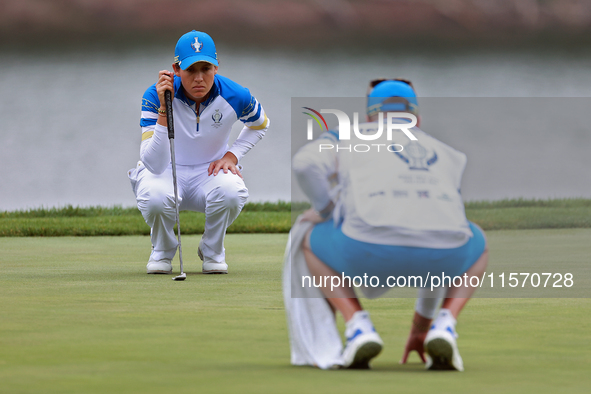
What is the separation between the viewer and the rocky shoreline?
12.7 metres

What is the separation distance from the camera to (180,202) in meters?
5.54

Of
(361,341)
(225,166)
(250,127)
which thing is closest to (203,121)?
(225,166)

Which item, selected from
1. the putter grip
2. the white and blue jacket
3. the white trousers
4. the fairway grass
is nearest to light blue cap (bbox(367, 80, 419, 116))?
the fairway grass

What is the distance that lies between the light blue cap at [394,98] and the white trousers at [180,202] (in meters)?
2.98

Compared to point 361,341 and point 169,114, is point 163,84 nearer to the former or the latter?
point 169,114

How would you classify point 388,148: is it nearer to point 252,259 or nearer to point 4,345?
point 4,345

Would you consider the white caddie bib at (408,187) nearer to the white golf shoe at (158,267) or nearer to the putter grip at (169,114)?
the putter grip at (169,114)

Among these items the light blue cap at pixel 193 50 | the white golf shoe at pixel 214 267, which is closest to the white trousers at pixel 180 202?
the white golf shoe at pixel 214 267

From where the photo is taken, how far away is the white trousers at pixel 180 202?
5301 mm

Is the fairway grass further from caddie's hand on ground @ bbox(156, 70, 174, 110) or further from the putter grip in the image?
caddie's hand on ground @ bbox(156, 70, 174, 110)

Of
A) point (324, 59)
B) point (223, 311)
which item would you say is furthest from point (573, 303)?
point (324, 59)

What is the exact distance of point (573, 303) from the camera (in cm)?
403

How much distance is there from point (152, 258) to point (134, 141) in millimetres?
7968

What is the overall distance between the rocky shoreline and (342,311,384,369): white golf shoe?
11.1m
